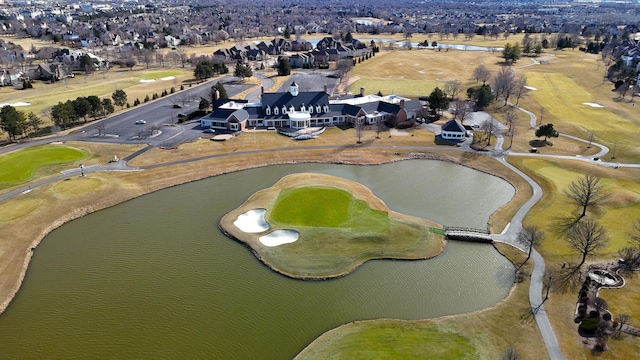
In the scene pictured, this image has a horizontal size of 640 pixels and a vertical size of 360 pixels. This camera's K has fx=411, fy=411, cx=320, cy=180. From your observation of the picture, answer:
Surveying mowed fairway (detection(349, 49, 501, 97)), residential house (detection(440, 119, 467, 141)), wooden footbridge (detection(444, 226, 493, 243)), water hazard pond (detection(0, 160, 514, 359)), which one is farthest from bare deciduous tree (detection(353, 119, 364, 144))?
mowed fairway (detection(349, 49, 501, 97))

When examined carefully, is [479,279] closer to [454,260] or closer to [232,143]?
[454,260]

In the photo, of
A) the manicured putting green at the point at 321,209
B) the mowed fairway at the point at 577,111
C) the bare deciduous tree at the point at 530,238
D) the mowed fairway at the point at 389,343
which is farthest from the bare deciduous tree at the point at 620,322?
the mowed fairway at the point at 577,111

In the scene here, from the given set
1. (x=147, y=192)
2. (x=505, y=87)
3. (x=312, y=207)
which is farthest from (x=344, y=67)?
(x=312, y=207)

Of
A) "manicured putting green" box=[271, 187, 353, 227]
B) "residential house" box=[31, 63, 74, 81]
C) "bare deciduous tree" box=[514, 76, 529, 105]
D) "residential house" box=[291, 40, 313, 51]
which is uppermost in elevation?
"residential house" box=[291, 40, 313, 51]

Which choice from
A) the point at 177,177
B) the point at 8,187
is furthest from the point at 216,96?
the point at 8,187

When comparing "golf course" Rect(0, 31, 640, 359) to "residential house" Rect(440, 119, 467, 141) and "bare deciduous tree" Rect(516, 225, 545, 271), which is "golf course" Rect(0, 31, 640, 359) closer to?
"bare deciduous tree" Rect(516, 225, 545, 271)
